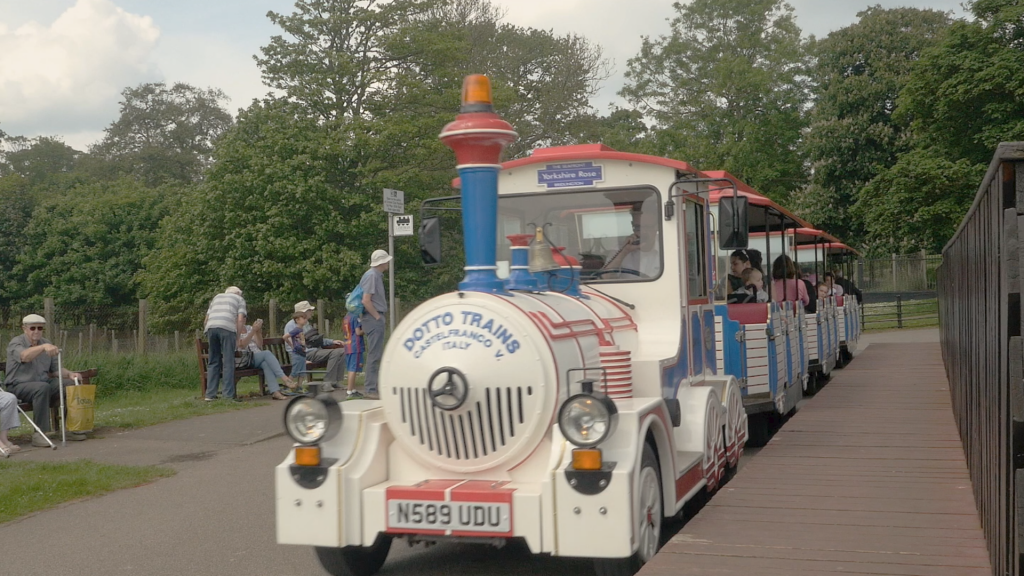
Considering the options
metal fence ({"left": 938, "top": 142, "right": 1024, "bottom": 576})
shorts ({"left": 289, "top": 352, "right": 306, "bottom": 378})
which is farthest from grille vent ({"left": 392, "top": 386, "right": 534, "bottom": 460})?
shorts ({"left": 289, "top": 352, "right": 306, "bottom": 378})

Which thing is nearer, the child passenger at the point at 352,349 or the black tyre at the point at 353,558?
the black tyre at the point at 353,558

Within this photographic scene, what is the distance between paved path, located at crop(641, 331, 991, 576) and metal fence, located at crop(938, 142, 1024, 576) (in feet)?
1.07

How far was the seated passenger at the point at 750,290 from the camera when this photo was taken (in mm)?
11078

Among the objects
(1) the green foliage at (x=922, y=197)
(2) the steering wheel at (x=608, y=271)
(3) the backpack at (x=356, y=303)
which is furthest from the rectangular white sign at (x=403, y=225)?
(1) the green foliage at (x=922, y=197)

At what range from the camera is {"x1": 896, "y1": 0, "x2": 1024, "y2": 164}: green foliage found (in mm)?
32906

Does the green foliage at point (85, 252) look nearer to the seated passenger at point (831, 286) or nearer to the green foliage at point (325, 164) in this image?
the green foliage at point (325, 164)

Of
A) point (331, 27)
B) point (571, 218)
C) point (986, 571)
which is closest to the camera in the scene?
point (986, 571)

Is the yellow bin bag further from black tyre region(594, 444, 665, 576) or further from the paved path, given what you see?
black tyre region(594, 444, 665, 576)

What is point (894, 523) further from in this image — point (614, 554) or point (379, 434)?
point (379, 434)

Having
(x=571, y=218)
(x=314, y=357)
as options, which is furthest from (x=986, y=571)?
(x=314, y=357)

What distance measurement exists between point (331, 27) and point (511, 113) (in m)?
9.48

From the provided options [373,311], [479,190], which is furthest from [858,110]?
[479,190]

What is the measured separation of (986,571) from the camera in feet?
14.0

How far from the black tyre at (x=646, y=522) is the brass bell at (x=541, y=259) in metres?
1.43
